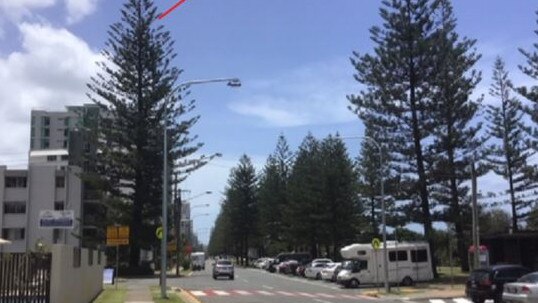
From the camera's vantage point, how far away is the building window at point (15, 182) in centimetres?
9331

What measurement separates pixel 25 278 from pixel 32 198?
258 ft

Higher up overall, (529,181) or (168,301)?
(529,181)

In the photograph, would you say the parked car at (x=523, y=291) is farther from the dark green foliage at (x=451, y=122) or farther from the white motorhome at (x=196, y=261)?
the white motorhome at (x=196, y=261)

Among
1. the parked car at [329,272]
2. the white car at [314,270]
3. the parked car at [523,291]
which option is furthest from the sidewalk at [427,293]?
the white car at [314,270]

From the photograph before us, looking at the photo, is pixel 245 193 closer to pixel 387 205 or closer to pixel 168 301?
pixel 387 205

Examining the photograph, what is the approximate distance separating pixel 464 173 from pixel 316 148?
28904 millimetres

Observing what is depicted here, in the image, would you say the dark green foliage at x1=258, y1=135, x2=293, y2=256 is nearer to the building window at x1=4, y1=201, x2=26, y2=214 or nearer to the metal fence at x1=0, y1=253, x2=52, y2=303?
the building window at x1=4, y1=201, x2=26, y2=214

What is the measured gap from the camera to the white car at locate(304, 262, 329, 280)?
5984cm

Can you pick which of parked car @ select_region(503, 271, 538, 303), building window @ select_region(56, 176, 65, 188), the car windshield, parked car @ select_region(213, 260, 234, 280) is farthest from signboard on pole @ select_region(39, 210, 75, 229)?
building window @ select_region(56, 176, 65, 188)

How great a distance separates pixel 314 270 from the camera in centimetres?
6084

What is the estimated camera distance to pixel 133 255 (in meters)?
67.1

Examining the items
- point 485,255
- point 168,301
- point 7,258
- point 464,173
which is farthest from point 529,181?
point 7,258

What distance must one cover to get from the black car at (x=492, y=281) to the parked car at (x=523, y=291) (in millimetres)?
4305

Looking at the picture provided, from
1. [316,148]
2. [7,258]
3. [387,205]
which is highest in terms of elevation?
[316,148]
